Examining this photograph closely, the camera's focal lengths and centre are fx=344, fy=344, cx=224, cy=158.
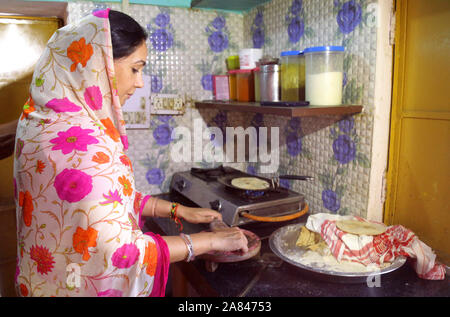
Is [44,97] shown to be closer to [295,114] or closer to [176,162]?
[295,114]

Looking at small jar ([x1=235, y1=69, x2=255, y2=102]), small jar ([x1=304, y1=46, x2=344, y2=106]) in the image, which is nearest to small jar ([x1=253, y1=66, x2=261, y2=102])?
small jar ([x1=235, y1=69, x2=255, y2=102])

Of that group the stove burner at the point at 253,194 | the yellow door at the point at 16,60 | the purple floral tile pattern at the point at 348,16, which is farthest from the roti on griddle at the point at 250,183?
the yellow door at the point at 16,60

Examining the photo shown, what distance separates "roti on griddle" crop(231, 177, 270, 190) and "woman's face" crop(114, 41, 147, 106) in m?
0.62

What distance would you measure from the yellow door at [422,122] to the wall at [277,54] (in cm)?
10

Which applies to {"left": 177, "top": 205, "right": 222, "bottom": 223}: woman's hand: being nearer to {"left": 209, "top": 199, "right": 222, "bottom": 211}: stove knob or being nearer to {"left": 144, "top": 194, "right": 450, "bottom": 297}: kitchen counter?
{"left": 209, "top": 199, "right": 222, "bottom": 211}: stove knob

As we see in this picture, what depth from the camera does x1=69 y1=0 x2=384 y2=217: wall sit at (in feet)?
4.16

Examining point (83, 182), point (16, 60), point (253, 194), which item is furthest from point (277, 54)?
point (16, 60)

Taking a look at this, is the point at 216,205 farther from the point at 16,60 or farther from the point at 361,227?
the point at 16,60

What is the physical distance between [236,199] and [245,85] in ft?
1.93

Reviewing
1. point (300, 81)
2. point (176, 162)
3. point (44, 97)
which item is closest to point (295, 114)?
point (300, 81)

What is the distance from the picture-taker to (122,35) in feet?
3.30

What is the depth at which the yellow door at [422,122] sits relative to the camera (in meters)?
1.07

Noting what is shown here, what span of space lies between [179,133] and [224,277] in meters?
0.97

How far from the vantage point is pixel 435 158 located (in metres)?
1.12
